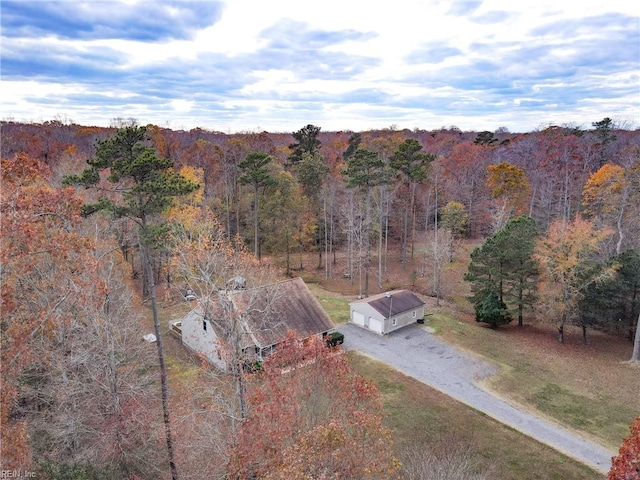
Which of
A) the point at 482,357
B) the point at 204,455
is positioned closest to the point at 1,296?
the point at 204,455

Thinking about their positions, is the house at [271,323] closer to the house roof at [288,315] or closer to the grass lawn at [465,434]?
the house roof at [288,315]

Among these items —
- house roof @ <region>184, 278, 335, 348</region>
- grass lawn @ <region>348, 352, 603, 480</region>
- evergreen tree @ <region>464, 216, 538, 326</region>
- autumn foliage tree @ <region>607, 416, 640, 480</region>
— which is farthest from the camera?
evergreen tree @ <region>464, 216, 538, 326</region>

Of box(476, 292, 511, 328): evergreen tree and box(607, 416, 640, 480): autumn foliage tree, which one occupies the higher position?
box(607, 416, 640, 480): autumn foliage tree

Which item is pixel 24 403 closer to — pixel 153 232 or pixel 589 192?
pixel 153 232

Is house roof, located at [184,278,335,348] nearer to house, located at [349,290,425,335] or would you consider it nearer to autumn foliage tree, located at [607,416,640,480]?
house, located at [349,290,425,335]

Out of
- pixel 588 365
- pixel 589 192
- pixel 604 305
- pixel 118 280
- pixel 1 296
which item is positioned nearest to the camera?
pixel 1 296

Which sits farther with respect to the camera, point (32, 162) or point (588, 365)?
point (588, 365)

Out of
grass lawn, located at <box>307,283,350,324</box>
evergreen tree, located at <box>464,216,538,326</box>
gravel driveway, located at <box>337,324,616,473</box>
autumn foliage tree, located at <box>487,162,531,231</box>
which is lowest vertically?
gravel driveway, located at <box>337,324,616,473</box>

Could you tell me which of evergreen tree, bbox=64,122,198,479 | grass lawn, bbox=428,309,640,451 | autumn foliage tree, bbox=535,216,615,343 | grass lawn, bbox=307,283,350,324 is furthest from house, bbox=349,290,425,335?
evergreen tree, bbox=64,122,198,479
